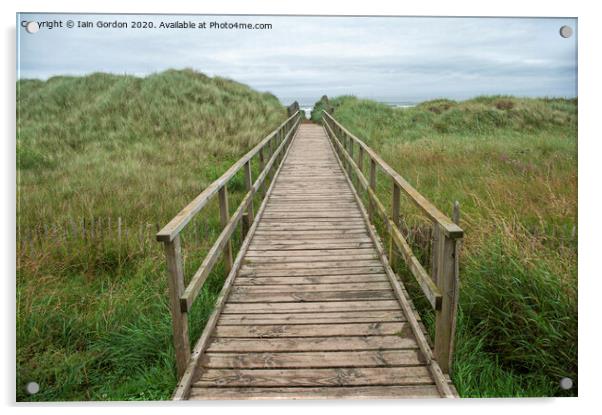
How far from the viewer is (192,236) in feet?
18.2

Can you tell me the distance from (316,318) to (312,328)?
151mm

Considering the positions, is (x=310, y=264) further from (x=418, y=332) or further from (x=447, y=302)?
(x=447, y=302)

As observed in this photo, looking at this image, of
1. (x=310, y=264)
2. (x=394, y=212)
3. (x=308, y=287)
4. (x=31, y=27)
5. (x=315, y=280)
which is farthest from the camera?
(x=310, y=264)

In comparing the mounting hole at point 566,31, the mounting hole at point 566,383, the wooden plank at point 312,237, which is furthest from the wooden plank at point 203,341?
the mounting hole at point 566,31

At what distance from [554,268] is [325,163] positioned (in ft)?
26.1

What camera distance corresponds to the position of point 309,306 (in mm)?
3488

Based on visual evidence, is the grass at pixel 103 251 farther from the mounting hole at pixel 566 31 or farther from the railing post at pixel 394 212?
the mounting hole at pixel 566 31

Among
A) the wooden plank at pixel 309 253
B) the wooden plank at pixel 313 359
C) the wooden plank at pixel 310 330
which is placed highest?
the wooden plank at pixel 309 253

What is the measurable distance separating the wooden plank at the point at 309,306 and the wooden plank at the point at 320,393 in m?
0.92

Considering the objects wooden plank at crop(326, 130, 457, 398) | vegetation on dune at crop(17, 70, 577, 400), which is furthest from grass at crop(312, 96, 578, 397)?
wooden plank at crop(326, 130, 457, 398)

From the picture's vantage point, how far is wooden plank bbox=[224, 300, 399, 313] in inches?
135

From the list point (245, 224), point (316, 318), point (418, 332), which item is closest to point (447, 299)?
point (418, 332)

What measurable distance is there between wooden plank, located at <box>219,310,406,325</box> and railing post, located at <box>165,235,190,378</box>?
65 centimetres

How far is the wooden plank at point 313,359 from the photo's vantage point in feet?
8.89
